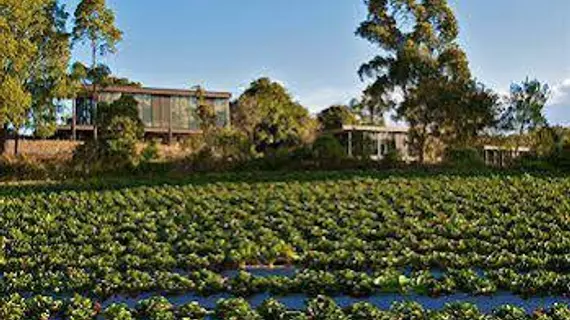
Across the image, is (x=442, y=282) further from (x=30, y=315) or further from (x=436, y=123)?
(x=436, y=123)

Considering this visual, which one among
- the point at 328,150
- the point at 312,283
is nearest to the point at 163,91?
the point at 328,150

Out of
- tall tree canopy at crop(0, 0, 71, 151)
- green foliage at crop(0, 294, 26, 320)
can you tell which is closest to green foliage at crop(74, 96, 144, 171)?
tall tree canopy at crop(0, 0, 71, 151)

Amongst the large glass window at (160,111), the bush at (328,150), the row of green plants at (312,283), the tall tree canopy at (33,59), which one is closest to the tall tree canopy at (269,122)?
the large glass window at (160,111)

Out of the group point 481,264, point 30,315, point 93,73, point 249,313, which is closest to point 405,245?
point 481,264

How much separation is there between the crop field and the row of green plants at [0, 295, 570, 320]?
0.02 metres

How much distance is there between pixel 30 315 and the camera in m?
8.33

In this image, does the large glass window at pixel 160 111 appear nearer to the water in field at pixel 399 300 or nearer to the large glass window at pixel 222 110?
the large glass window at pixel 222 110

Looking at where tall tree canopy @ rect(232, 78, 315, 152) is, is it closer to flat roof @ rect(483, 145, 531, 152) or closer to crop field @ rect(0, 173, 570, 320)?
flat roof @ rect(483, 145, 531, 152)

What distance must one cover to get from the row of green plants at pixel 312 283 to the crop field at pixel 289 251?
18 mm

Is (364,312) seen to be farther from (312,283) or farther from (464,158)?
(464,158)

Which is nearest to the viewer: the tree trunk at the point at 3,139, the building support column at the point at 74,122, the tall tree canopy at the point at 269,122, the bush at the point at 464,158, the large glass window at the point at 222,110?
the bush at the point at 464,158

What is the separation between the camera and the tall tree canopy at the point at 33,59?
25.5 m

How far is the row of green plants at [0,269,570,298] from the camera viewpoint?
28.3 ft

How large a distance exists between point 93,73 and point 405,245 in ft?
68.4
